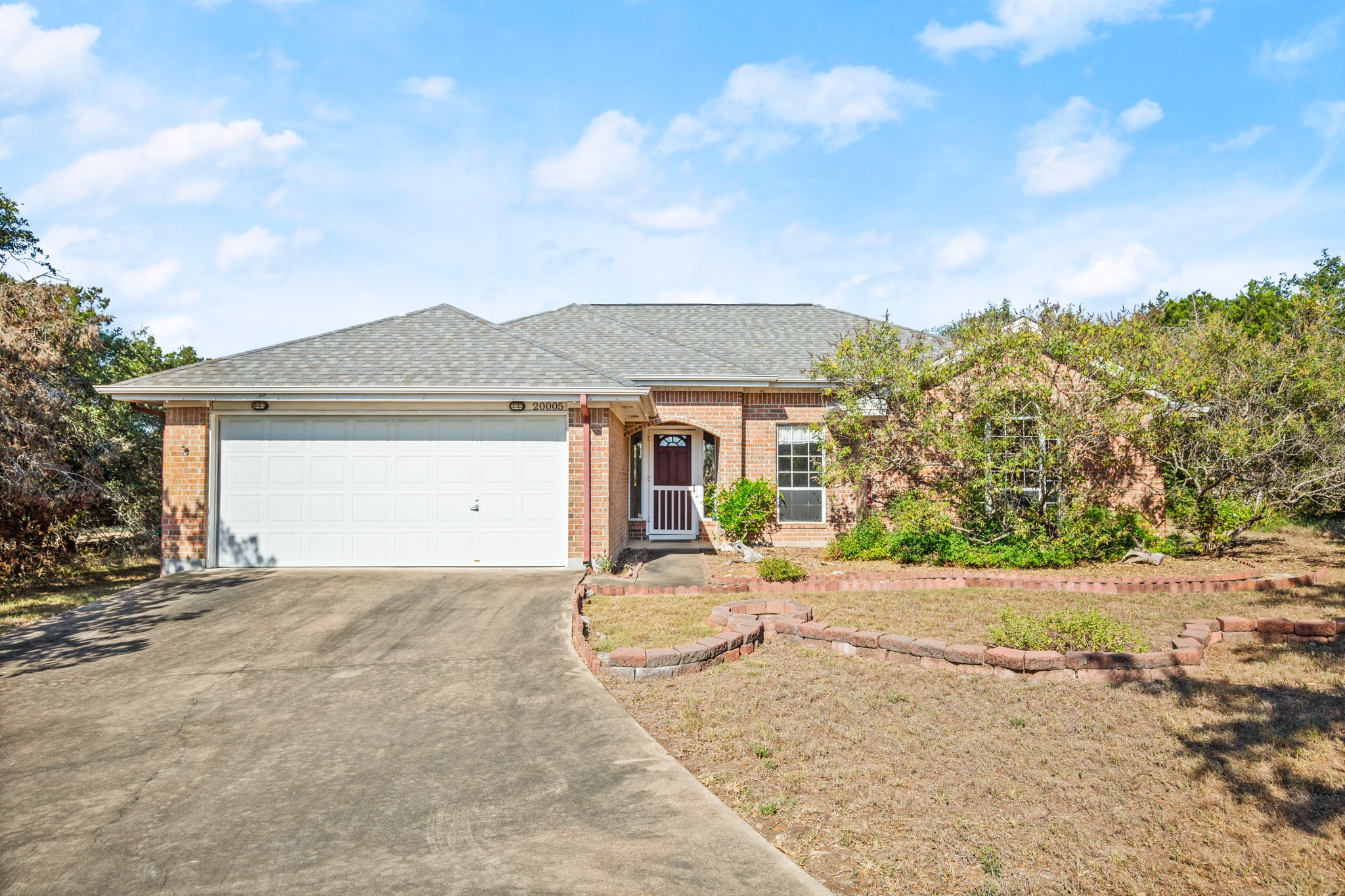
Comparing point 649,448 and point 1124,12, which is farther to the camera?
point 649,448

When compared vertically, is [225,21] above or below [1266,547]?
above

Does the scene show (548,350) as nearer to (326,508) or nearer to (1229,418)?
(326,508)

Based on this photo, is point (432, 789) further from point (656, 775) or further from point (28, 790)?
point (28, 790)

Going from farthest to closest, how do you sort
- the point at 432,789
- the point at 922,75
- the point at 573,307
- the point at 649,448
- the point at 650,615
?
1. the point at 573,307
2. the point at 649,448
3. the point at 922,75
4. the point at 650,615
5. the point at 432,789

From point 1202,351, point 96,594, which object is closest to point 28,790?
point 96,594

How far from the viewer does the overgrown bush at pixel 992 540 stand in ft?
36.8

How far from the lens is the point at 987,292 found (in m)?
14.1

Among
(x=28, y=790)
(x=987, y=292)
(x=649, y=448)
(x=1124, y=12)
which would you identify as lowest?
(x=28, y=790)

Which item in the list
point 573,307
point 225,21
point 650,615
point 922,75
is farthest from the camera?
point 573,307

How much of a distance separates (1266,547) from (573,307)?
15847 mm

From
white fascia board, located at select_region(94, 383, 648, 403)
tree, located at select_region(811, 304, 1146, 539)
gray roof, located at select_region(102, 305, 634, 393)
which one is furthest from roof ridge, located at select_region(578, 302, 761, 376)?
white fascia board, located at select_region(94, 383, 648, 403)

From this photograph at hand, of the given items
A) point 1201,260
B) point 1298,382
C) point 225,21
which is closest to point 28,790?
point 225,21

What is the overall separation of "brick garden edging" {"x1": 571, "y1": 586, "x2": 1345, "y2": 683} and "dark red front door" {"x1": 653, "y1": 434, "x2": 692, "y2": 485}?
792 cm

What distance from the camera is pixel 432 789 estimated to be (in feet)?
12.1
